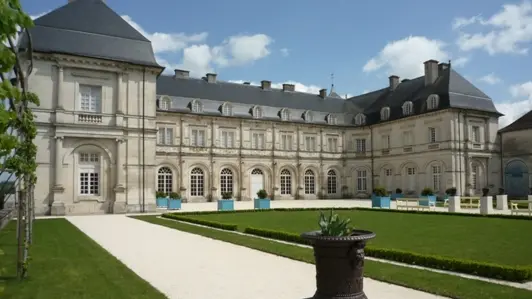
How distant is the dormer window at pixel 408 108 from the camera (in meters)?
35.2

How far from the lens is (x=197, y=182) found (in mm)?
33969

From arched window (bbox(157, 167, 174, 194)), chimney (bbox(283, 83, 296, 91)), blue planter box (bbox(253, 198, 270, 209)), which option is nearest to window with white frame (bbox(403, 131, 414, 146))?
chimney (bbox(283, 83, 296, 91))

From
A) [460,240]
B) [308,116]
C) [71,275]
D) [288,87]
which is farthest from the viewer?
[288,87]

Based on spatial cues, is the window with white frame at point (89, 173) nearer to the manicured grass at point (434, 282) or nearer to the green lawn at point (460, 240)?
the green lawn at point (460, 240)

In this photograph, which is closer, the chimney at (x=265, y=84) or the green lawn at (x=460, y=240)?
the green lawn at (x=460, y=240)

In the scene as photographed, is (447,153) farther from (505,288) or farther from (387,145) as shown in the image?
(505,288)

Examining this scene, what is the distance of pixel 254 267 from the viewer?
7832 mm

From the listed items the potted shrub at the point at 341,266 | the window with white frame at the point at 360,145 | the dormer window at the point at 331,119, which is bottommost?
the potted shrub at the point at 341,266

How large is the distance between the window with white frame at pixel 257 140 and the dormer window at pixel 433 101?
1315 centimetres

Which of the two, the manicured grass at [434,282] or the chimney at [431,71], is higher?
the chimney at [431,71]

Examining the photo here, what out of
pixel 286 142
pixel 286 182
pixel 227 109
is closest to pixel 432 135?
Answer: pixel 286 142

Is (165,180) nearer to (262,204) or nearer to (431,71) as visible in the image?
(262,204)

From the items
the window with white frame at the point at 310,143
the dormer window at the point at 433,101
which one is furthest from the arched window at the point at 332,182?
the dormer window at the point at 433,101

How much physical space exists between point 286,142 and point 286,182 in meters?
3.43
